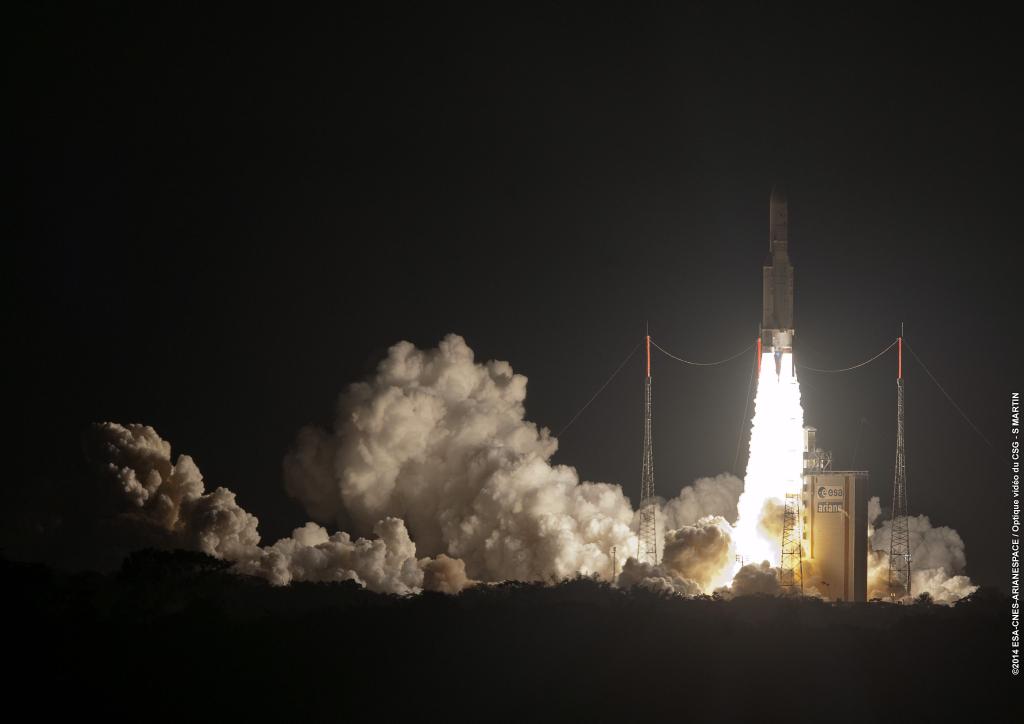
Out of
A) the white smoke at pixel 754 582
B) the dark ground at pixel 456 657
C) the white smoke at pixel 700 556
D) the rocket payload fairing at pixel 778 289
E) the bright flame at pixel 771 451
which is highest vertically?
the rocket payload fairing at pixel 778 289

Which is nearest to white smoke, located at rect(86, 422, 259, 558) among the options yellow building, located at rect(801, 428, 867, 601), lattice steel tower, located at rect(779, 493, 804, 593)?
lattice steel tower, located at rect(779, 493, 804, 593)

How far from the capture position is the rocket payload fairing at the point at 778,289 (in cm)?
6319

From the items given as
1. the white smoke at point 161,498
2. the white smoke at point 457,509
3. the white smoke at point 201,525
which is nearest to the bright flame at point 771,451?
the white smoke at point 457,509

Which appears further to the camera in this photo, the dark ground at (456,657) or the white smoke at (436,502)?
the white smoke at (436,502)

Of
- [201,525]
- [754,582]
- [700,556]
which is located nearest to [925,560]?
[700,556]

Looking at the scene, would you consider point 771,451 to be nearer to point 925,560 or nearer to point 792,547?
point 792,547

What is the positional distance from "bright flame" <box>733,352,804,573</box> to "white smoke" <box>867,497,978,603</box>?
14.3ft

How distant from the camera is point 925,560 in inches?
2872

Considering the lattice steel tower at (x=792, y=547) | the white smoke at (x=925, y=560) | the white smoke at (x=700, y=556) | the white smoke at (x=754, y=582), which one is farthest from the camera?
the white smoke at (x=925, y=560)

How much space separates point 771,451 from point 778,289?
627 cm

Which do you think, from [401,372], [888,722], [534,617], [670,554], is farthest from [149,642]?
[401,372]

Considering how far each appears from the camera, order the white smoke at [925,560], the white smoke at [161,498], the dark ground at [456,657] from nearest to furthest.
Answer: the dark ground at [456,657] < the white smoke at [925,560] < the white smoke at [161,498]

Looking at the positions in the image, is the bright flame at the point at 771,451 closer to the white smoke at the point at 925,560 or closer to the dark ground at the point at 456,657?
the white smoke at the point at 925,560

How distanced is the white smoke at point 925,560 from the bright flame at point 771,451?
437 centimetres
